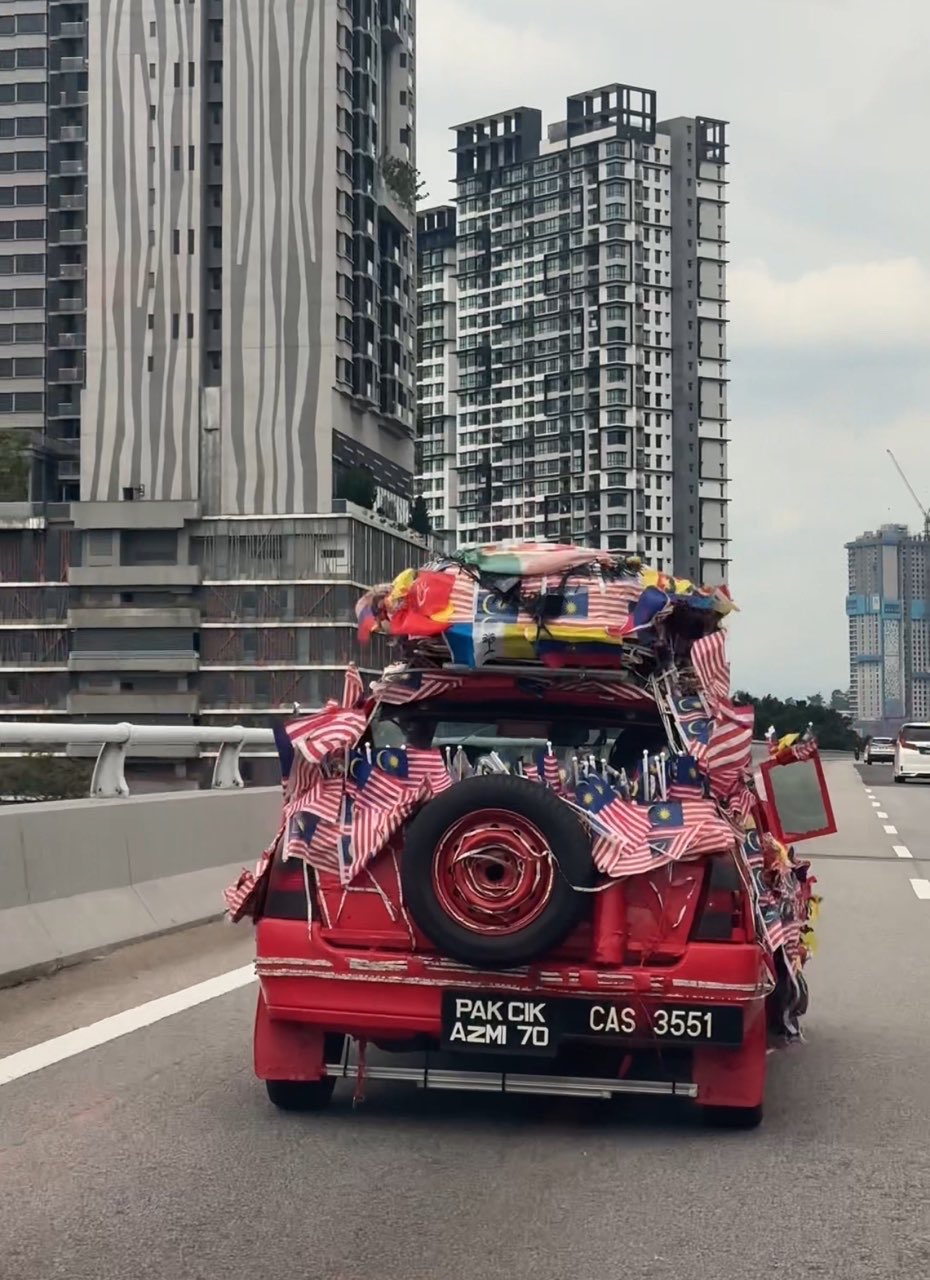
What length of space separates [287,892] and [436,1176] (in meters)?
1.10

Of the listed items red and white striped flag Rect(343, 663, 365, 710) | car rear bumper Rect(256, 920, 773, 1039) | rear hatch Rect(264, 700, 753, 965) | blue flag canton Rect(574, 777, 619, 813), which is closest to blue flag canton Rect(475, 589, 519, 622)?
rear hatch Rect(264, 700, 753, 965)

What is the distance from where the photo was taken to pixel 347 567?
11894 cm

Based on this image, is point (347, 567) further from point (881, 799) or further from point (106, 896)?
point (106, 896)

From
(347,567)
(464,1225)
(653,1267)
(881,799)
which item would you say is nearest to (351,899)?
(464,1225)

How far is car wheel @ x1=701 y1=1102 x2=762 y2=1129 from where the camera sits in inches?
255

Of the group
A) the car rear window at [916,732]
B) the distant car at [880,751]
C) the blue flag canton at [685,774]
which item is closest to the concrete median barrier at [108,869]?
the blue flag canton at [685,774]

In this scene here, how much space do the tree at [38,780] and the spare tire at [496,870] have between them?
7.37 metres

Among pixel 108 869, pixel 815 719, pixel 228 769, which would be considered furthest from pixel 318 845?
pixel 815 719

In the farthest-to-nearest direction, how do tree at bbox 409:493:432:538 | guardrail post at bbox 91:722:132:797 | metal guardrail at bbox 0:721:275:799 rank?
1. tree at bbox 409:493:432:538
2. guardrail post at bbox 91:722:132:797
3. metal guardrail at bbox 0:721:275:799

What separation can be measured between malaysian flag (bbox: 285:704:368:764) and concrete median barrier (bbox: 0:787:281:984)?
352cm

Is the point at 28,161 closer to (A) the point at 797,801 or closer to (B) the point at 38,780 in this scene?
(B) the point at 38,780

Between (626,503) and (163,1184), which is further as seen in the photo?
(626,503)

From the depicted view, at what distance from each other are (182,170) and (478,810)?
12041 centimetres

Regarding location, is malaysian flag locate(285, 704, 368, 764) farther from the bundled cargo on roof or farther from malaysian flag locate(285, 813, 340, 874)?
the bundled cargo on roof
